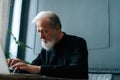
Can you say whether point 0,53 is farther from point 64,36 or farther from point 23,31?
point 23,31

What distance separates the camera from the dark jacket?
1.59m

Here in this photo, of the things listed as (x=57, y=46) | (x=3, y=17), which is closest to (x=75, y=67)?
(x=57, y=46)

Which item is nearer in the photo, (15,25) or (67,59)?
(67,59)

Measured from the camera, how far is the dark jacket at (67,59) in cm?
159

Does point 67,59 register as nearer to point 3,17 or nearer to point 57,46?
point 57,46

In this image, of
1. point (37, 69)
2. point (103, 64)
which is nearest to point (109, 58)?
point (103, 64)

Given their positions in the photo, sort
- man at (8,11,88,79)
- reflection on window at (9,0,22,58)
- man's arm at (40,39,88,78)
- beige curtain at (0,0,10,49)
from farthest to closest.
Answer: reflection on window at (9,0,22,58)
beige curtain at (0,0,10,49)
man at (8,11,88,79)
man's arm at (40,39,88,78)

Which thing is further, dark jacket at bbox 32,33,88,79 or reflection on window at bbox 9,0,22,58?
reflection on window at bbox 9,0,22,58

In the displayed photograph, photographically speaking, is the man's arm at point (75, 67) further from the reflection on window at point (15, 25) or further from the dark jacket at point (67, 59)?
the reflection on window at point (15, 25)

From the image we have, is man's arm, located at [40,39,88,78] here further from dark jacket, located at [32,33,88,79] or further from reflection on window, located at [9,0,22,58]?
reflection on window, located at [9,0,22,58]

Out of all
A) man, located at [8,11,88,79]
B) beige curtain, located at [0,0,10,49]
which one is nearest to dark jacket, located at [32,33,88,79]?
man, located at [8,11,88,79]

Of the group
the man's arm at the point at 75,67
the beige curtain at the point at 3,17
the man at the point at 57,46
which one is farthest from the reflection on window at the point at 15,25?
the man's arm at the point at 75,67

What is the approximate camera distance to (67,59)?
1995 millimetres

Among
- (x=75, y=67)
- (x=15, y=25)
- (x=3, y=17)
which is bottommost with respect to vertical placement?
(x=75, y=67)
